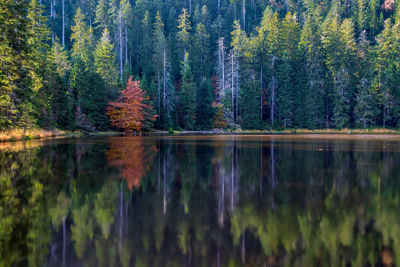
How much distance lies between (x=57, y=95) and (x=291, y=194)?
36.2 metres

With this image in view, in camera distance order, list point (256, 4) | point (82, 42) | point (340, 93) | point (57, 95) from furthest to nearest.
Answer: point (256, 4), point (82, 42), point (340, 93), point (57, 95)

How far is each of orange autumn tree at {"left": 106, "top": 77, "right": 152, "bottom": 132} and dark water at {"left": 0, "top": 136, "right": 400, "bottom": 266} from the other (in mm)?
37187

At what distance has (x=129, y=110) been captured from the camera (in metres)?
48.2

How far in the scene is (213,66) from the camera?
81125 millimetres

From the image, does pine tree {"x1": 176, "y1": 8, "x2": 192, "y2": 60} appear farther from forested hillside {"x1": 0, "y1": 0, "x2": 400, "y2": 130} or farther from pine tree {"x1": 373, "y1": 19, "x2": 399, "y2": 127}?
pine tree {"x1": 373, "y1": 19, "x2": 399, "y2": 127}

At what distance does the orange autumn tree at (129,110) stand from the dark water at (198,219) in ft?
122

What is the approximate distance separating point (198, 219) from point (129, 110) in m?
43.7

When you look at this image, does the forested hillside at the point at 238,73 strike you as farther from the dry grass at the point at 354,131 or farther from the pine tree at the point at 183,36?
the dry grass at the point at 354,131

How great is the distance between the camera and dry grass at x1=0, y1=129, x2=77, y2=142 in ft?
87.8

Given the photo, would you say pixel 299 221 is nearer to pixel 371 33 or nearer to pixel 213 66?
pixel 213 66

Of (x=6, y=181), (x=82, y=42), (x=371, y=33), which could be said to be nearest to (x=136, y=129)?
(x=82, y=42)

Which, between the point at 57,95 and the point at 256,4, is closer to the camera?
the point at 57,95

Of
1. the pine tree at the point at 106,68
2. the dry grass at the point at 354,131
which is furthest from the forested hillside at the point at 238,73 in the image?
the dry grass at the point at 354,131

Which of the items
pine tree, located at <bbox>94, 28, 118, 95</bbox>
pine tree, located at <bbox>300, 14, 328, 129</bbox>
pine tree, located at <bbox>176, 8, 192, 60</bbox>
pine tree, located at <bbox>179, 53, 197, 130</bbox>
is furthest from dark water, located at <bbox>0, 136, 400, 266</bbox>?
pine tree, located at <bbox>176, 8, 192, 60</bbox>
